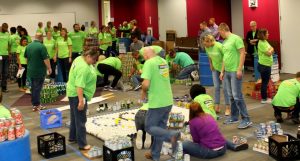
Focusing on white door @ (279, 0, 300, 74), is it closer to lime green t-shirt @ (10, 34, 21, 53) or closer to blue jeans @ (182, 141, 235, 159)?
blue jeans @ (182, 141, 235, 159)

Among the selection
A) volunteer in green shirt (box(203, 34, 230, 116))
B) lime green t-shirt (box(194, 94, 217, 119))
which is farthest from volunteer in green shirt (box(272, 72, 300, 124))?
lime green t-shirt (box(194, 94, 217, 119))

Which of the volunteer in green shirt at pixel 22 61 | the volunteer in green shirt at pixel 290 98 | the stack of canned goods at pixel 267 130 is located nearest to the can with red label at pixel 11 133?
the stack of canned goods at pixel 267 130

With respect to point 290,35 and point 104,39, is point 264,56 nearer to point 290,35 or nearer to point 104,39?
point 290,35

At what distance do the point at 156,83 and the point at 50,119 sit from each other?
10.8 feet

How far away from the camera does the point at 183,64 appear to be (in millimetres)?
12102

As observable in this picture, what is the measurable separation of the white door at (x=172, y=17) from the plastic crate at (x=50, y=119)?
10.5 meters

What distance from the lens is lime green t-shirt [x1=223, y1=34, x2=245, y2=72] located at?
A: 7188mm

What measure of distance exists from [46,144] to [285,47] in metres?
8.72

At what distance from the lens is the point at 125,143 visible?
5.88 meters

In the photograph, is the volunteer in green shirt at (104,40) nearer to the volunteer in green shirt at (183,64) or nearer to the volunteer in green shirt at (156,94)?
the volunteer in green shirt at (183,64)

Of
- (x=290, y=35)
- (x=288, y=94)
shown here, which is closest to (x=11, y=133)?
(x=288, y=94)

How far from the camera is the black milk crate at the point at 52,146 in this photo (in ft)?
21.0

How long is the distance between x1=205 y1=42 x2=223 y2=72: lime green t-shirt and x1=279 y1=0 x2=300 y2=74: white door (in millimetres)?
5314

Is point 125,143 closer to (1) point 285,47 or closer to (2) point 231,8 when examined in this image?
(1) point 285,47
